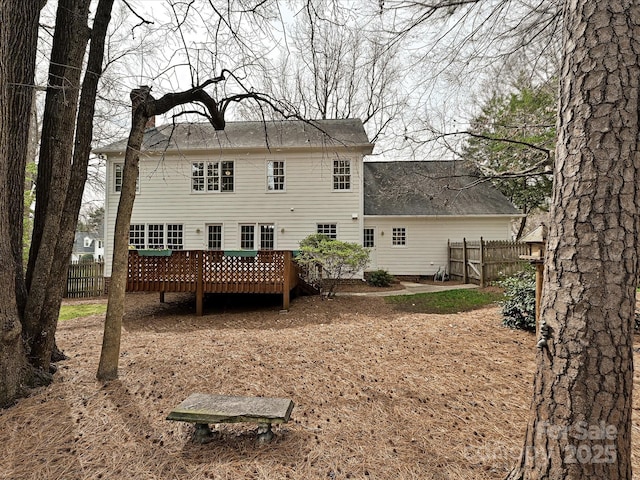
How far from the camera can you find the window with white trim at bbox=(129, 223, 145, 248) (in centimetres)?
1283

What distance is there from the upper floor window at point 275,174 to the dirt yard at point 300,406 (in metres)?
7.74

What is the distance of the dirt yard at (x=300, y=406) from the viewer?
89.4 inches

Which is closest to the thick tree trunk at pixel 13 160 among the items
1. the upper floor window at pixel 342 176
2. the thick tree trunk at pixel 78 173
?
the thick tree trunk at pixel 78 173

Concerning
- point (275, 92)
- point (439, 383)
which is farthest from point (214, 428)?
point (275, 92)

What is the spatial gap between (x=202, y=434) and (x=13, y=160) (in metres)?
3.40

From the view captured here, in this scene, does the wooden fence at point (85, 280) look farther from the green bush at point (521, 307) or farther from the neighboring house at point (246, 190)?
the green bush at point (521, 307)

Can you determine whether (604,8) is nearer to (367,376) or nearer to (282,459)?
(282,459)

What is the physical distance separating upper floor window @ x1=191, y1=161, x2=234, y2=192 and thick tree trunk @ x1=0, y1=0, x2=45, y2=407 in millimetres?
9242

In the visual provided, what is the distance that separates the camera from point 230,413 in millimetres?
2467

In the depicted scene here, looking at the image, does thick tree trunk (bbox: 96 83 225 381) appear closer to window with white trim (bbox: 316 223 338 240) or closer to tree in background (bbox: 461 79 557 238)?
tree in background (bbox: 461 79 557 238)

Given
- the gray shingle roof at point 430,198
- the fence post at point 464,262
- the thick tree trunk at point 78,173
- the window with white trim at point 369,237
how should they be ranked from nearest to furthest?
the thick tree trunk at point 78,173 → the fence post at point 464,262 → the gray shingle roof at point 430,198 → the window with white trim at point 369,237

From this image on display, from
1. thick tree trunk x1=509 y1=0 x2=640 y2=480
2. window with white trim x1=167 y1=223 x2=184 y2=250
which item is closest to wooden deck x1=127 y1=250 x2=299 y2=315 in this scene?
window with white trim x1=167 y1=223 x2=184 y2=250

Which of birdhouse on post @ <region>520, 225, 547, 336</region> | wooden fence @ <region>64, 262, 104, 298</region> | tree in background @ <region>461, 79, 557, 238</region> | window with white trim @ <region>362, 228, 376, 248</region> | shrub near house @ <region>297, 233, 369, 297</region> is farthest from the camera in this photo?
window with white trim @ <region>362, 228, 376, 248</region>

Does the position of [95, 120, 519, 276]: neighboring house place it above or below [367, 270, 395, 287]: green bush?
above
